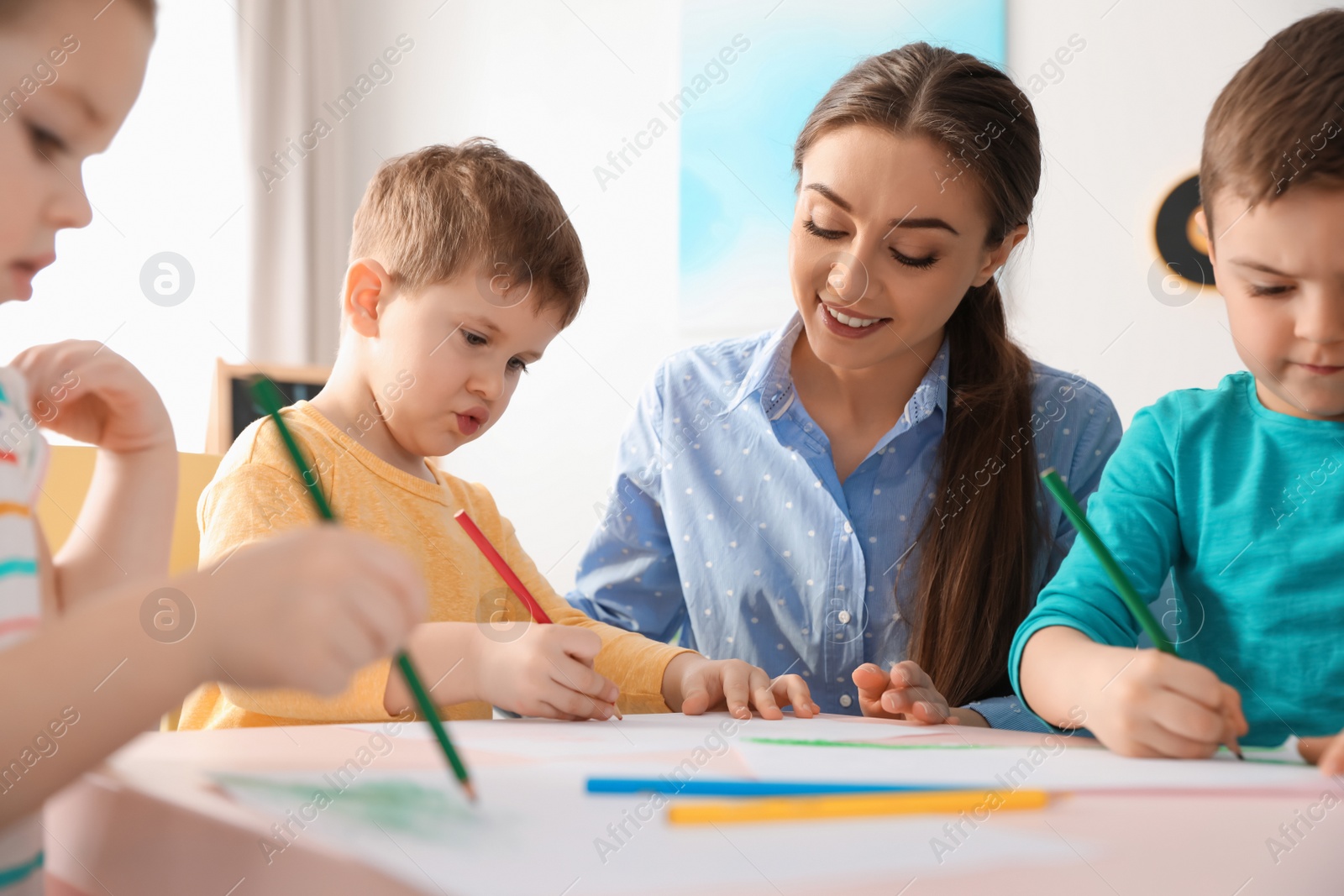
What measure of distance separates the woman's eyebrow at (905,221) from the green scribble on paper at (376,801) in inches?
31.4

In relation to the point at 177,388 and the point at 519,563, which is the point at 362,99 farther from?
the point at 519,563

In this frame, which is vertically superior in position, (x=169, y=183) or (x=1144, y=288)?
(x=169, y=183)

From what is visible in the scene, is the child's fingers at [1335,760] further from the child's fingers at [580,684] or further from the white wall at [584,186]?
the white wall at [584,186]

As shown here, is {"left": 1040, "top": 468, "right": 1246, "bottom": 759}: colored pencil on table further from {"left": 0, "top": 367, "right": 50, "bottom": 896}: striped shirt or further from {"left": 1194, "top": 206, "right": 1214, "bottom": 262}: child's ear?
{"left": 0, "top": 367, "right": 50, "bottom": 896}: striped shirt

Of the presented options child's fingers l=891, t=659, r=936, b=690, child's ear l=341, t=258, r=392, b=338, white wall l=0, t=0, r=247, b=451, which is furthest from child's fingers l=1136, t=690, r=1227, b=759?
white wall l=0, t=0, r=247, b=451

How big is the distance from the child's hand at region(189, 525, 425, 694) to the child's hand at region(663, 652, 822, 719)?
0.48 meters

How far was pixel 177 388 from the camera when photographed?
2795mm

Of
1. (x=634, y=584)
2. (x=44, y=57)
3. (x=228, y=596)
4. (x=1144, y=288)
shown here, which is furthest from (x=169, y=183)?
(x=228, y=596)

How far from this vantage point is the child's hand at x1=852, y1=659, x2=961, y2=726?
0.80m

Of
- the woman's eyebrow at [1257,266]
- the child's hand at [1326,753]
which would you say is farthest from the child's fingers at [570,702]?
the woman's eyebrow at [1257,266]

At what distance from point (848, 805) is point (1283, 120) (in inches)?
23.7

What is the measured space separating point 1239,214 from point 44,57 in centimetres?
71

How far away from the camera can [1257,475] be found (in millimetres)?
807

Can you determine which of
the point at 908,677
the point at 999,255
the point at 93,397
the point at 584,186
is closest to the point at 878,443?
the point at 999,255
